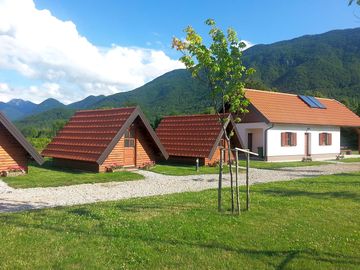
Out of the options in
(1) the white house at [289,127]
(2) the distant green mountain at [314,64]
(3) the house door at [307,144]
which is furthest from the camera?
(2) the distant green mountain at [314,64]

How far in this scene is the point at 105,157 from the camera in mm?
17609

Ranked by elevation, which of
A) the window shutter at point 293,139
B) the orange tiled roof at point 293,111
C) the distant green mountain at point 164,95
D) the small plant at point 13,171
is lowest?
the small plant at point 13,171

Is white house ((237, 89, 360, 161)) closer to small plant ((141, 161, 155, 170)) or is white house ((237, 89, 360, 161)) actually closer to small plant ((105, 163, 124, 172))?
small plant ((141, 161, 155, 170))

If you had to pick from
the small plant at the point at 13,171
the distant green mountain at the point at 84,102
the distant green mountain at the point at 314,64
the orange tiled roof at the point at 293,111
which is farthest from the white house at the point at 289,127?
the distant green mountain at the point at 84,102

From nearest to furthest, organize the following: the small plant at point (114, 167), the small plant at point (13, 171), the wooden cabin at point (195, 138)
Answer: the small plant at point (13, 171) → the small plant at point (114, 167) → the wooden cabin at point (195, 138)

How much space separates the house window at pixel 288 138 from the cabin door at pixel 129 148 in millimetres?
12470

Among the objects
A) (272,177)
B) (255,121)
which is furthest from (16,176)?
(255,121)

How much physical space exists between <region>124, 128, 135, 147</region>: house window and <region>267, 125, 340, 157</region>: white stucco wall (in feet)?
35.9

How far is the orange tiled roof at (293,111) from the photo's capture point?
28328mm

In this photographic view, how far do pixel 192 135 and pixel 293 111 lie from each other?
10.5 meters

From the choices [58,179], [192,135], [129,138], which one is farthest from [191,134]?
[58,179]

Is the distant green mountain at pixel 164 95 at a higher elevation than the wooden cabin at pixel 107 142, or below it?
higher

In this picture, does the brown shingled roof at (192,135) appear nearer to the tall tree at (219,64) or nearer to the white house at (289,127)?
the white house at (289,127)

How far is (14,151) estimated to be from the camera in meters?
16.4
